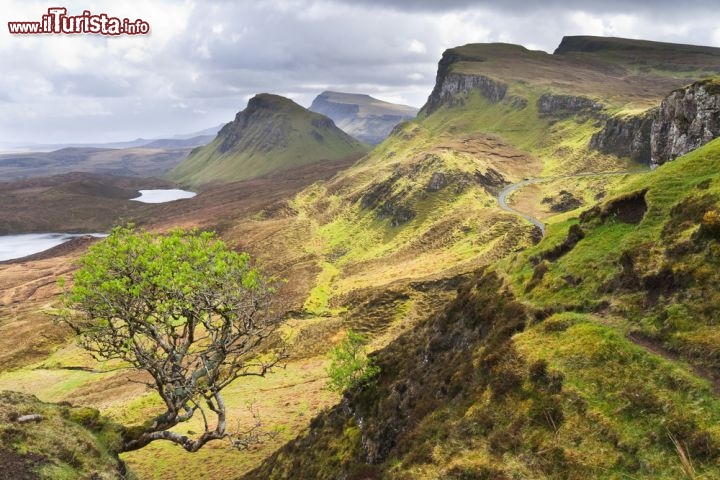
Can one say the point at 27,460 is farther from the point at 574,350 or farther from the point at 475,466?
the point at 574,350

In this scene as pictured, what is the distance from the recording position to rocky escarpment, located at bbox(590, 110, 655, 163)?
10550 centimetres

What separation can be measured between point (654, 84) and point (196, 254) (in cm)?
21980

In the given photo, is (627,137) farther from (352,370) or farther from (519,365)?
(519,365)

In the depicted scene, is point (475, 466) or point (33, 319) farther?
point (33, 319)

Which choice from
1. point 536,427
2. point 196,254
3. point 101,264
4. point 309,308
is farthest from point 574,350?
point 309,308

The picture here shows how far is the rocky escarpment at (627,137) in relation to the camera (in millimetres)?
105500

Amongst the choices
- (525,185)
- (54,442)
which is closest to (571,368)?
(54,442)

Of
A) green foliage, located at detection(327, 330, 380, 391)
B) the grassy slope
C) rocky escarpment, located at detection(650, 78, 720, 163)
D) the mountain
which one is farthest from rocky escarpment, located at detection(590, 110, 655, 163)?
the grassy slope

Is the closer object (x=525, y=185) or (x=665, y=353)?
(x=665, y=353)

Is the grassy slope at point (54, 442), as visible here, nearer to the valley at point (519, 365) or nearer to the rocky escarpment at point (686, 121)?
the valley at point (519, 365)

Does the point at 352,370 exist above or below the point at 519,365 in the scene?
below

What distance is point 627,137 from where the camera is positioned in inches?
4363


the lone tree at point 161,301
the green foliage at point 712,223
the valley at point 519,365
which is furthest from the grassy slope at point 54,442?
the green foliage at point 712,223

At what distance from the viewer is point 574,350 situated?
17484 mm
